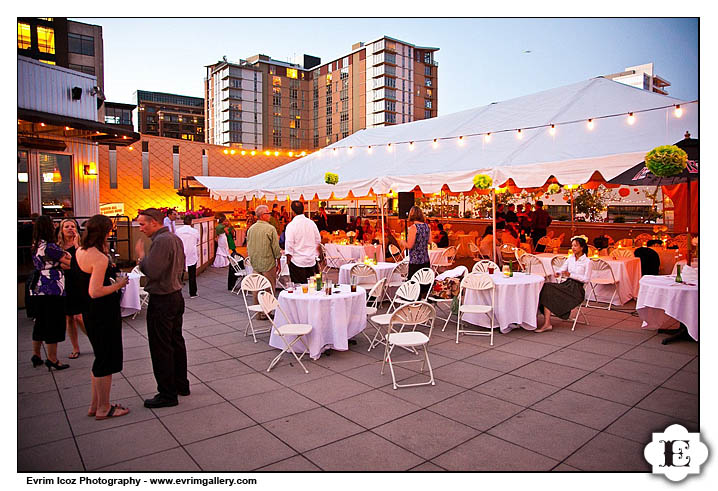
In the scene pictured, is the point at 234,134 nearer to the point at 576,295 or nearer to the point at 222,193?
the point at 222,193

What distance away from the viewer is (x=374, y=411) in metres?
3.81

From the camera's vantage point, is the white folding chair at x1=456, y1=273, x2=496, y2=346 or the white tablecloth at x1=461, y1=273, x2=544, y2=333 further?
the white tablecloth at x1=461, y1=273, x2=544, y2=333

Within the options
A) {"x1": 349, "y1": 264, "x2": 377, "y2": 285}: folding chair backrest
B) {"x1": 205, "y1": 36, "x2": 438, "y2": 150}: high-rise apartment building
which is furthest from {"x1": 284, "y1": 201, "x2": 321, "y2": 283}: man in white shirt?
{"x1": 205, "y1": 36, "x2": 438, "y2": 150}: high-rise apartment building

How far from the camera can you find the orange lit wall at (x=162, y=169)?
19.4m

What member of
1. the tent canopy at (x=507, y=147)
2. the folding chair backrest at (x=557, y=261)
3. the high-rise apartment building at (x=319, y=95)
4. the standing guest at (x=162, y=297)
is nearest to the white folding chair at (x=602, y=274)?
the folding chair backrest at (x=557, y=261)

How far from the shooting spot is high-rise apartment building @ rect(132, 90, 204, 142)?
3187 inches

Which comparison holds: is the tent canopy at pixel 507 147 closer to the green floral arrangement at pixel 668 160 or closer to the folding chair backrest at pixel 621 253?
the green floral arrangement at pixel 668 160

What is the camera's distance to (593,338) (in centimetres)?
591

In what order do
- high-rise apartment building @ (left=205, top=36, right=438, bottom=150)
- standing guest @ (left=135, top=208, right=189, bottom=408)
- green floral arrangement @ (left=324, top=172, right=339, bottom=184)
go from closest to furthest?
standing guest @ (left=135, top=208, right=189, bottom=408), green floral arrangement @ (left=324, top=172, right=339, bottom=184), high-rise apartment building @ (left=205, top=36, right=438, bottom=150)

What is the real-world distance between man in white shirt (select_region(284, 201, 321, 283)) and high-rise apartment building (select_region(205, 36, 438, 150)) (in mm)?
61854

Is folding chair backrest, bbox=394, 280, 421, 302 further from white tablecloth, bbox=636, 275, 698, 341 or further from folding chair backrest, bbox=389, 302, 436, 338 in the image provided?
white tablecloth, bbox=636, 275, 698, 341

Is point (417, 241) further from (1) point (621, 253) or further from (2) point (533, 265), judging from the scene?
(1) point (621, 253)

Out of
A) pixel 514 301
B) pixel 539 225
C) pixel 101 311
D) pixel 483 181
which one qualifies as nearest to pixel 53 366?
pixel 101 311

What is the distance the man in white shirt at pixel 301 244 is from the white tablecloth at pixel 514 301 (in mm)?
2316
